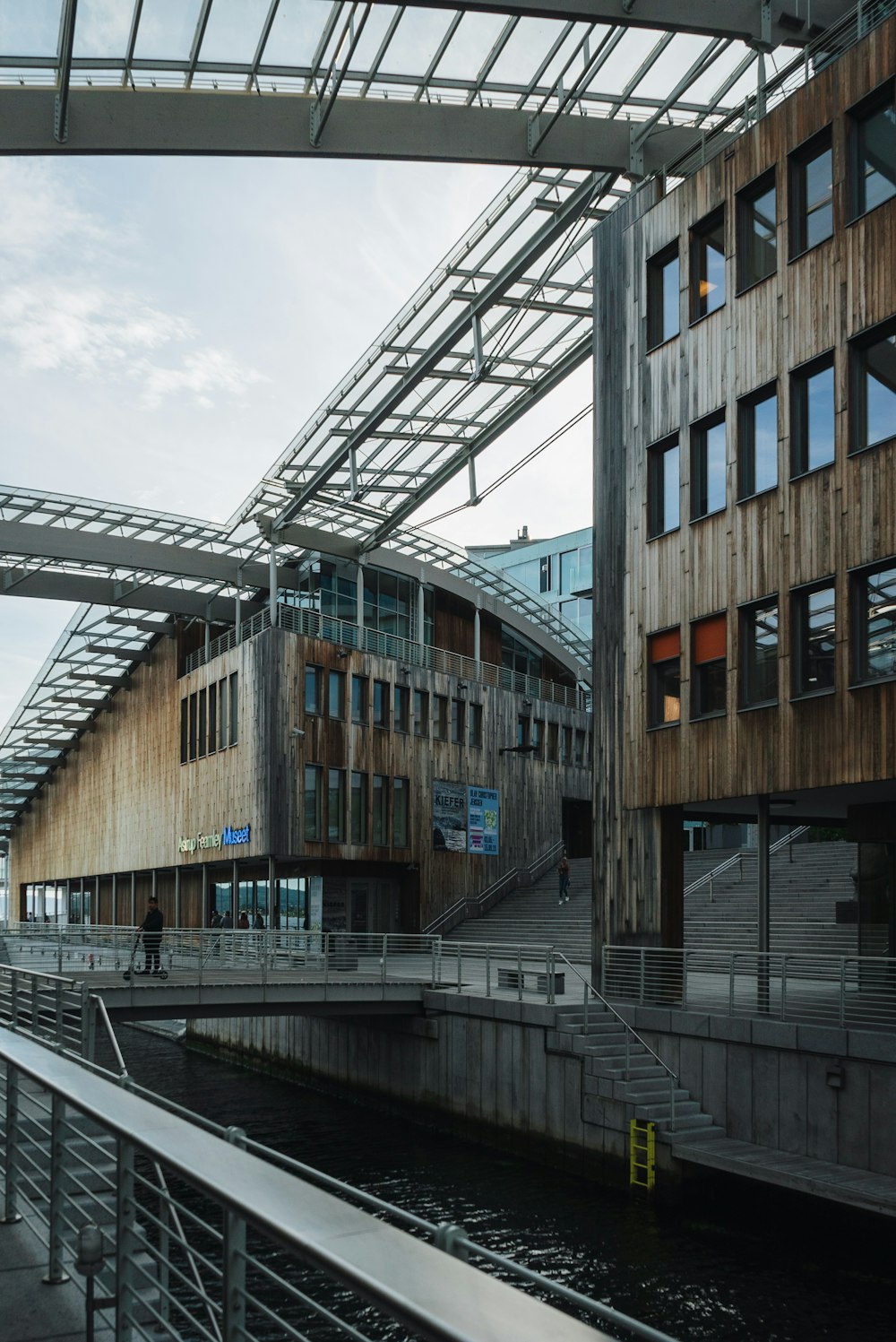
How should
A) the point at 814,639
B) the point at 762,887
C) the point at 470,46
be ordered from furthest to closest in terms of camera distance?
the point at 470,46 < the point at 762,887 < the point at 814,639

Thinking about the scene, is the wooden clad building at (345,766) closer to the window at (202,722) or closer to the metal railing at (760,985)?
the window at (202,722)

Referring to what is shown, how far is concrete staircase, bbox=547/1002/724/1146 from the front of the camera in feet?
60.6

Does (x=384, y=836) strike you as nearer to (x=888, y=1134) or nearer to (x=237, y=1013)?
(x=237, y=1013)

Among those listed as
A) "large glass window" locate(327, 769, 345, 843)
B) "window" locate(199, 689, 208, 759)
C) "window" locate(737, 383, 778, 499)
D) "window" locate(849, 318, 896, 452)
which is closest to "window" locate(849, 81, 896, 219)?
"window" locate(849, 318, 896, 452)

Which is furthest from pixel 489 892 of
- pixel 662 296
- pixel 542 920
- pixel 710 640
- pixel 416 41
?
pixel 416 41

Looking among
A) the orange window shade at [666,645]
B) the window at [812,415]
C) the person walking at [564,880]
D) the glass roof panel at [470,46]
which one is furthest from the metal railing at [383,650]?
the window at [812,415]

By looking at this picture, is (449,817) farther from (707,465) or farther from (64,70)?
(64,70)

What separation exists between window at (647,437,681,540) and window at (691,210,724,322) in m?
2.40

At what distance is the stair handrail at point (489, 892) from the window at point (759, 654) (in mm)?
19978

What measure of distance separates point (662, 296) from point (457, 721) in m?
22.0

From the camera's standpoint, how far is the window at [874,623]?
59.8 feet

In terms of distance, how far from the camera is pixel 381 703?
A: 41.2 m

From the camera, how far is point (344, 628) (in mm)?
41062

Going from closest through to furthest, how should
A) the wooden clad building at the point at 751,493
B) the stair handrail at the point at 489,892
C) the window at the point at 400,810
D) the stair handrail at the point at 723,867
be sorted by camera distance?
the wooden clad building at the point at 751,493 < the stair handrail at the point at 723,867 < the window at the point at 400,810 < the stair handrail at the point at 489,892
